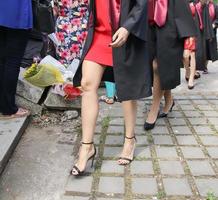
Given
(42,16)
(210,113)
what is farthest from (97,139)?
(210,113)

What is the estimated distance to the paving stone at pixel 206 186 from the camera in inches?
124

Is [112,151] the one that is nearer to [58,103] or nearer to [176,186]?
[176,186]

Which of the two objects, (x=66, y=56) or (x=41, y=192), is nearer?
(x=41, y=192)

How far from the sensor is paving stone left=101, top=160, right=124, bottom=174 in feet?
11.4

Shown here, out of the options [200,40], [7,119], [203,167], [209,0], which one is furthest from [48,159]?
[209,0]

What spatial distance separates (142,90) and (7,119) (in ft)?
5.24

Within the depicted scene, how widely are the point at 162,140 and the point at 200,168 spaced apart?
660 mm

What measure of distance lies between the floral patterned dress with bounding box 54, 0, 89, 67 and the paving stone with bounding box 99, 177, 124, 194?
2407 mm

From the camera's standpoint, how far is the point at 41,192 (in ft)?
10.4

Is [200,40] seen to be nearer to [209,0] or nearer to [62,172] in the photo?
[209,0]

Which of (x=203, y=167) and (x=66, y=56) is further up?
(x=66, y=56)

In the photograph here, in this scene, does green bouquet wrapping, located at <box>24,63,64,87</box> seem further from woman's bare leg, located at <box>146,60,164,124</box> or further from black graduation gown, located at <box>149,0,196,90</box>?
black graduation gown, located at <box>149,0,196,90</box>

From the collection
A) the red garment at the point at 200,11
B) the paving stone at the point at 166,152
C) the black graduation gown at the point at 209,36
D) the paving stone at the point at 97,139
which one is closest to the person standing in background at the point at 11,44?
the paving stone at the point at 97,139

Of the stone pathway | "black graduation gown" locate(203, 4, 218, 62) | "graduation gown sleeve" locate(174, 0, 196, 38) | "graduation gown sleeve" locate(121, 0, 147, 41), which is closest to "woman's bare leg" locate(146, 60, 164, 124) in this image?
the stone pathway
